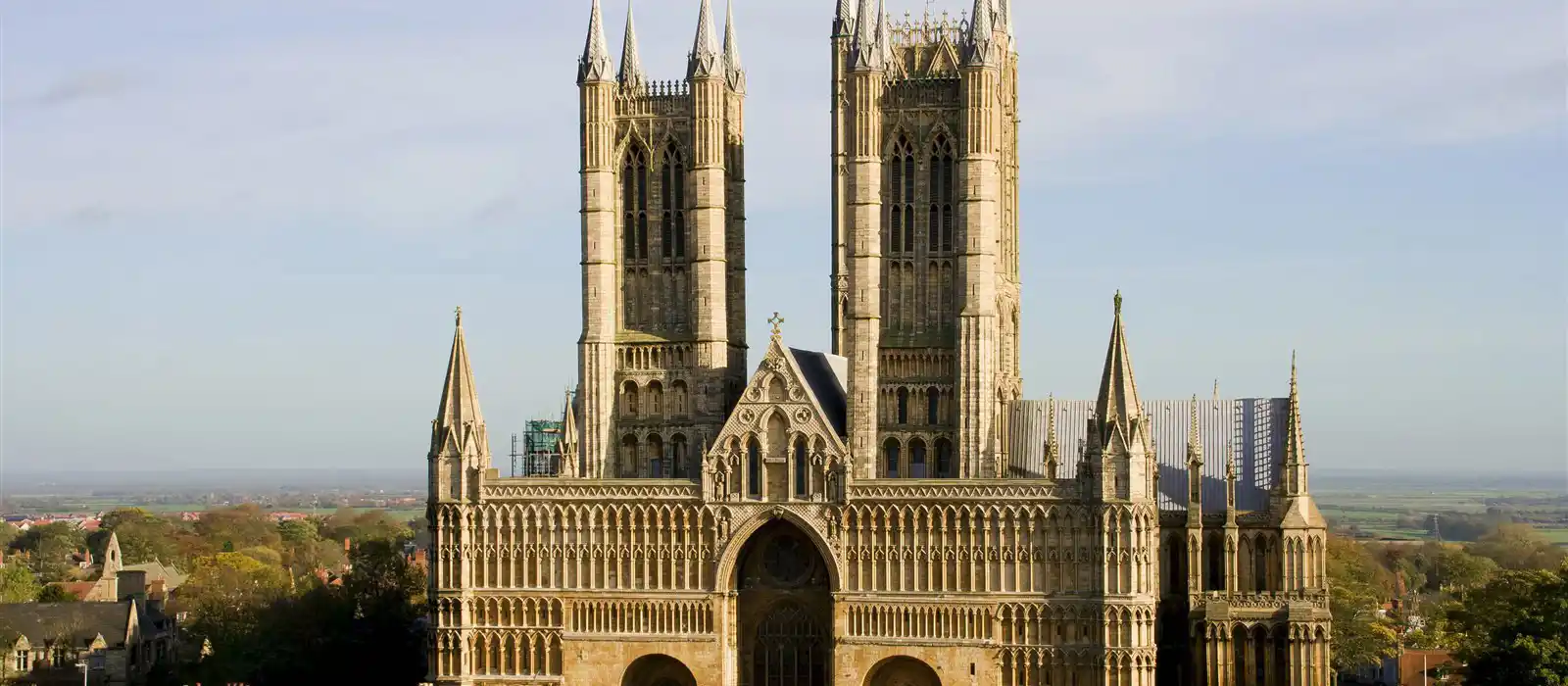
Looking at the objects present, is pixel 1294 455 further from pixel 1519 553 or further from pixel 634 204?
pixel 1519 553

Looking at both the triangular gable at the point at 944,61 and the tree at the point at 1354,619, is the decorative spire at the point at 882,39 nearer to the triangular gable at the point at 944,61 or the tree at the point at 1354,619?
the triangular gable at the point at 944,61

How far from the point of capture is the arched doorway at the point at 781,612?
277 feet

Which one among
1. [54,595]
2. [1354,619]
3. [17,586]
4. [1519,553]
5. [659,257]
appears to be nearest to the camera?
[659,257]

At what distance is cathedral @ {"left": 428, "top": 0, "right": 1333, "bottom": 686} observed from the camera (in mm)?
81062

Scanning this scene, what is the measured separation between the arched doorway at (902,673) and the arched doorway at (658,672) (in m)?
6.74

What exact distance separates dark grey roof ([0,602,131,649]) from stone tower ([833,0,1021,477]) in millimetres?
46139

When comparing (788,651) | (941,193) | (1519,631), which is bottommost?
(788,651)

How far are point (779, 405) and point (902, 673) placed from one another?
10.8 m

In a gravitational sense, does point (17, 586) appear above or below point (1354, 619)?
above

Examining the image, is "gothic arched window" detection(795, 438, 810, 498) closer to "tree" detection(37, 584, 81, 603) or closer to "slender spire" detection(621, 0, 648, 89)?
"slender spire" detection(621, 0, 648, 89)

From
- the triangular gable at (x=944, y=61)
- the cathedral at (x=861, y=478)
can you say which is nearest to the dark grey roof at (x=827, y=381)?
the cathedral at (x=861, y=478)

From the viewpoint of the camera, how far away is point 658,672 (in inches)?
3349

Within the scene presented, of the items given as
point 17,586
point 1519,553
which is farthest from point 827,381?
point 1519,553

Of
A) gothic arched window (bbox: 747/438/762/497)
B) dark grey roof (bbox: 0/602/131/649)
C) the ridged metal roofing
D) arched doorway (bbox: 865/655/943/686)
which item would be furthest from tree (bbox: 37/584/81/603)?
the ridged metal roofing
